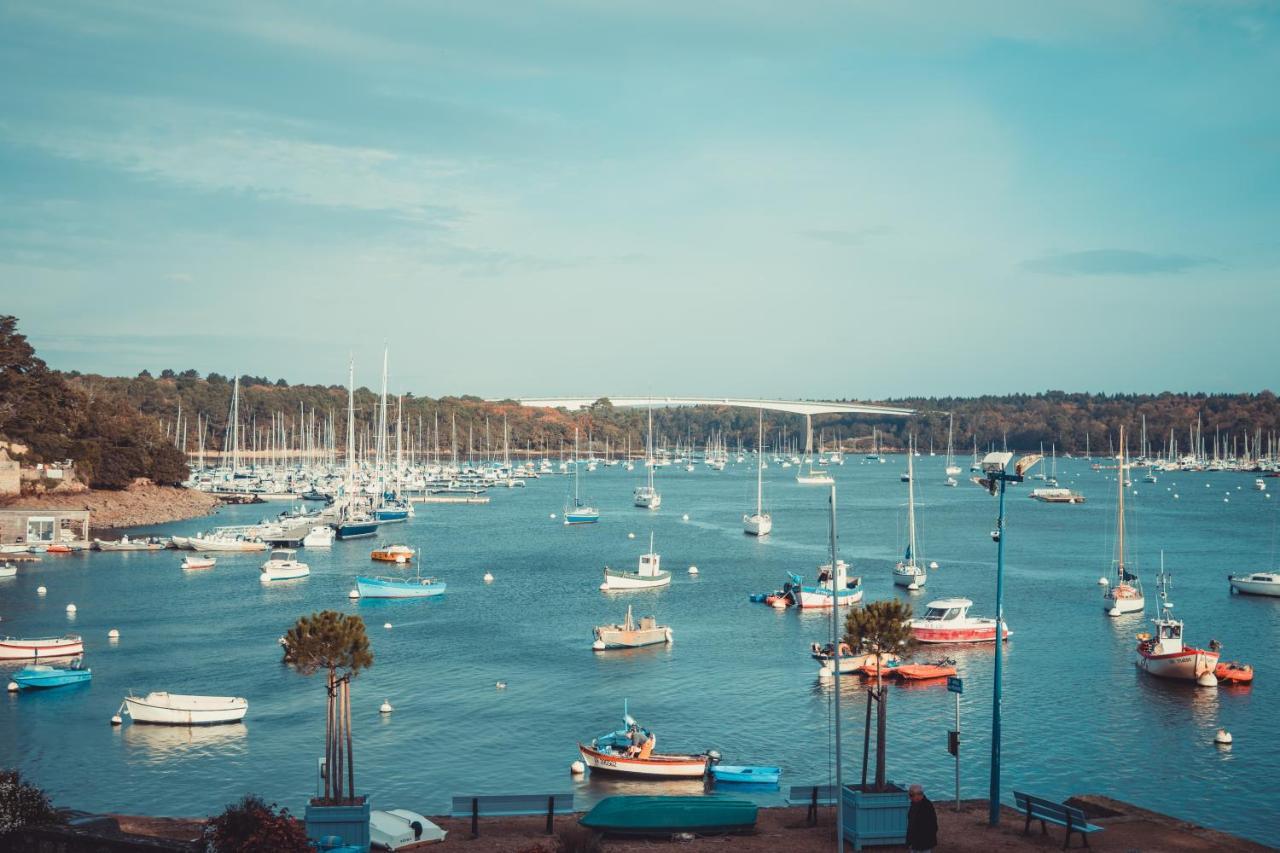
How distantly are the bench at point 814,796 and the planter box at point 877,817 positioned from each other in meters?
2.47

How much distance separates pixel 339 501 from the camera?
108 m

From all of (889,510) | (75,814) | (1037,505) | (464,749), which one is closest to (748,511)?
(889,510)

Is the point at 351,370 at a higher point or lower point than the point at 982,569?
higher

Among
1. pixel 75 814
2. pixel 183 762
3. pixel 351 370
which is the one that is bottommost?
pixel 183 762

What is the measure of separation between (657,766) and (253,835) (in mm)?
16713

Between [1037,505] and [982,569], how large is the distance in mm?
77980

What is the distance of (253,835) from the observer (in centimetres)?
1662

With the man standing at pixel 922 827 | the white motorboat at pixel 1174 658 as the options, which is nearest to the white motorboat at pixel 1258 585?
the white motorboat at pixel 1174 658

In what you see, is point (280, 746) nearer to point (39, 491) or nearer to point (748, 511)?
point (39, 491)

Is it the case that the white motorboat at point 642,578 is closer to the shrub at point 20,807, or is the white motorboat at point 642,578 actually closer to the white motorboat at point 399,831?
the white motorboat at point 399,831

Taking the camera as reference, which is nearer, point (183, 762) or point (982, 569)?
point (183, 762)

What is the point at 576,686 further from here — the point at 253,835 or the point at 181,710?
the point at 253,835

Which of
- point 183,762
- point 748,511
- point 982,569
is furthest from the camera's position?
point 748,511

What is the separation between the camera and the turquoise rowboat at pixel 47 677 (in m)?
42.5
